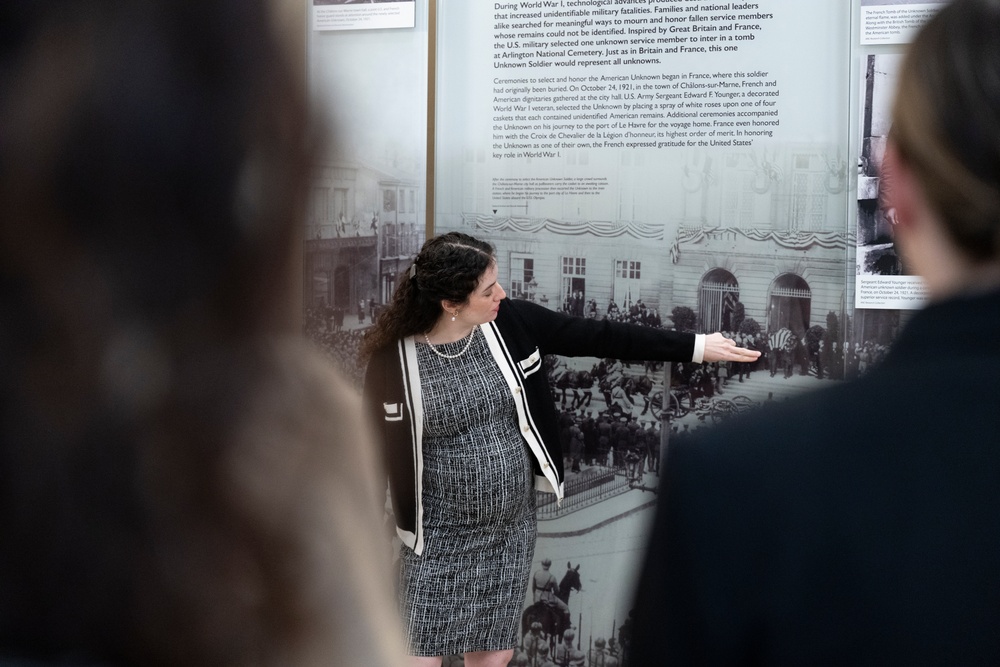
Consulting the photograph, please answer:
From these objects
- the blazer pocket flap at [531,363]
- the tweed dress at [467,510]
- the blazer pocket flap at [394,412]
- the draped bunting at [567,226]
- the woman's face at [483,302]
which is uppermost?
the draped bunting at [567,226]

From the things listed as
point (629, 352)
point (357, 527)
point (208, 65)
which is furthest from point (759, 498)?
point (629, 352)

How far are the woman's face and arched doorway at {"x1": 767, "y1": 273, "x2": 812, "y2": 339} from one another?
1199 millimetres

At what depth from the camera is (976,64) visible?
0.93 m

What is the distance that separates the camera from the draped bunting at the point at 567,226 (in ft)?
13.2

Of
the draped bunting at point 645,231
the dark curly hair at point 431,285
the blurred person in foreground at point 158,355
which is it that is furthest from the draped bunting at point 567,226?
the blurred person in foreground at point 158,355

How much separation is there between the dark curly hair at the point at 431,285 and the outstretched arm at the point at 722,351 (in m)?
1.00

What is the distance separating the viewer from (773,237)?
388 centimetres

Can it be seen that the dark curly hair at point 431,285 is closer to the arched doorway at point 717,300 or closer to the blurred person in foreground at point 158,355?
the arched doorway at point 717,300

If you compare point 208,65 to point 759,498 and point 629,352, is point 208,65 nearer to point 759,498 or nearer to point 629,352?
point 759,498

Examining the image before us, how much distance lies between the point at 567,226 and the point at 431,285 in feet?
3.17

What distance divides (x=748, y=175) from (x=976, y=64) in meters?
3.04

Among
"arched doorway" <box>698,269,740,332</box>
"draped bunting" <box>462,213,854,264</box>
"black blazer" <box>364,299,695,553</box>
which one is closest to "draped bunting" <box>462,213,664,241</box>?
"draped bunting" <box>462,213,854,264</box>

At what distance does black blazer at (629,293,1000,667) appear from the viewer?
858mm

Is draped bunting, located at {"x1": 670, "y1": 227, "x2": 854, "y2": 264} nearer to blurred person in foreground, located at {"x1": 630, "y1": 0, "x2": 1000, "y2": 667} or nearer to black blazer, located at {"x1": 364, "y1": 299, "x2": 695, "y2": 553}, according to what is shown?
black blazer, located at {"x1": 364, "y1": 299, "x2": 695, "y2": 553}
